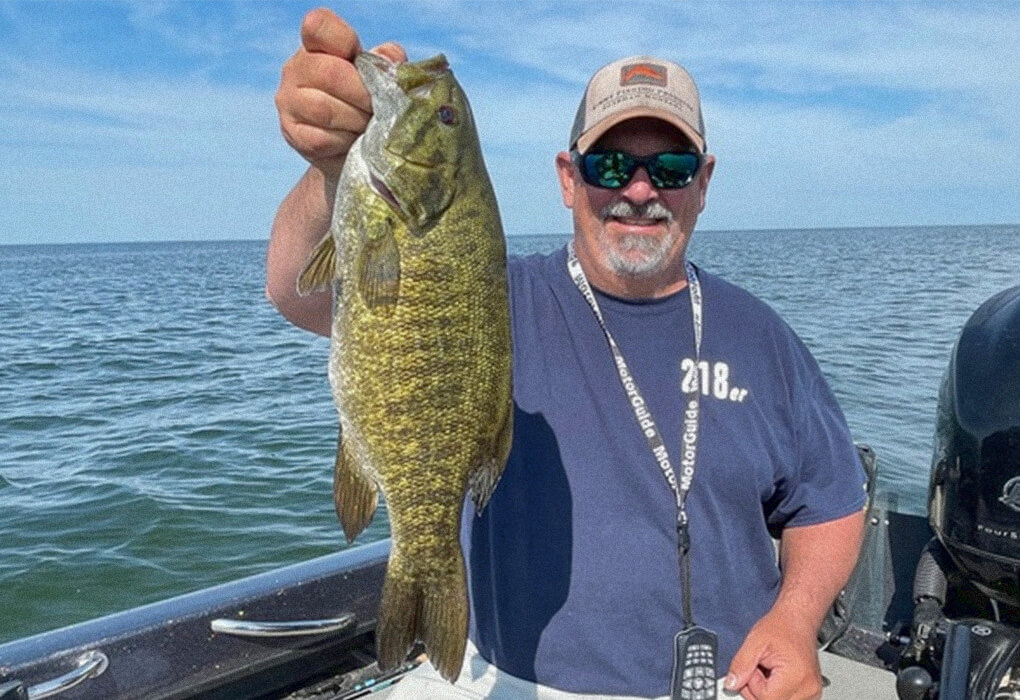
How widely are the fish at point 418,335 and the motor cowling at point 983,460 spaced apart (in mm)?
2247

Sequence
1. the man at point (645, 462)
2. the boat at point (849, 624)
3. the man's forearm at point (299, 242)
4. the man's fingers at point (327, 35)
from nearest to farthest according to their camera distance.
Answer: the man's fingers at point (327, 35)
the man's forearm at point (299, 242)
the man at point (645, 462)
the boat at point (849, 624)

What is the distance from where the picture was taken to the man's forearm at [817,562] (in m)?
2.75

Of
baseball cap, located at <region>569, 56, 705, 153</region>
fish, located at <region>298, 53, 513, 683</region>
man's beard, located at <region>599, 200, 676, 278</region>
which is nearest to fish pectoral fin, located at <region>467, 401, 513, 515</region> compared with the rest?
fish, located at <region>298, 53, 513, 683</region>

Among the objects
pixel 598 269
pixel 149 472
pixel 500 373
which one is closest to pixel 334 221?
pixel 500 373

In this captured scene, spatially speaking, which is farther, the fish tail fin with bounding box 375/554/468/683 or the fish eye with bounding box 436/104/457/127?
the fish tail fin with bounding box 375/554/468/683

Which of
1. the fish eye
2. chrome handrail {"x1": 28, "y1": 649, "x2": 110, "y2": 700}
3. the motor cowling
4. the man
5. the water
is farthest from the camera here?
the water

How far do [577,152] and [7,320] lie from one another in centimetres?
2726

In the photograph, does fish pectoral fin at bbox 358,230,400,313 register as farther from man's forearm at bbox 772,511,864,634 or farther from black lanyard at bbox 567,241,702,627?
man's forearm at bbox 772,511,864,634

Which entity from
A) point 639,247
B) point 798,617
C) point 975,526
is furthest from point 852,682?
point 639,247

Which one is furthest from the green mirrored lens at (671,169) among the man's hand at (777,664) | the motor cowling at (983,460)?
the motor cowling at (983,460)

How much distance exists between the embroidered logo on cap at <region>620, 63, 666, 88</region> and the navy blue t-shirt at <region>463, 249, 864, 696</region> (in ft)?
2.10

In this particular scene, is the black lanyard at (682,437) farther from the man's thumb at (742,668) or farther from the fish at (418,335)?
the fish at (418,335)

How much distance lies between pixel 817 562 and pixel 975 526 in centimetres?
100

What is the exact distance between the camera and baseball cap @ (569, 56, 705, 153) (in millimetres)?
2799
